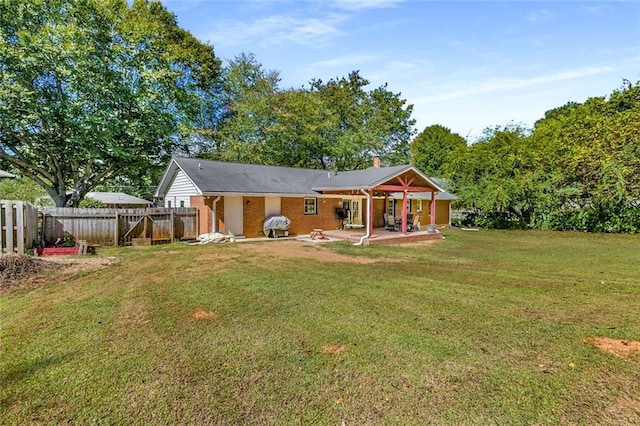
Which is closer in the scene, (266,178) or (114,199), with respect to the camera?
(266,178)

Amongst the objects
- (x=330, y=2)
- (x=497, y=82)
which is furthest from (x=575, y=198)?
(x=330, y=2)

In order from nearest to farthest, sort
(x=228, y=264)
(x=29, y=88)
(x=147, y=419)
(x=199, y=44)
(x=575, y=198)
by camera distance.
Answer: (x=147, y=419) → (x=228, y=264) → (x=29, y=88) → (x=575, y=198) → (x=199, y=44)

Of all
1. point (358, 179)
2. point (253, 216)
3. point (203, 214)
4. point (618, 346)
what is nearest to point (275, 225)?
point (253, 216)

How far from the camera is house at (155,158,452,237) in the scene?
49.8 ft

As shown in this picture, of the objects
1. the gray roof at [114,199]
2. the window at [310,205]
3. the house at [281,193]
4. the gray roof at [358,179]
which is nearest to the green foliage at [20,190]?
the gray roof at [114,199]

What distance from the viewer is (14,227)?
957 cm

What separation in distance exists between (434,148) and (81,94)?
3674 cm

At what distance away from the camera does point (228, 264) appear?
9.51 meters

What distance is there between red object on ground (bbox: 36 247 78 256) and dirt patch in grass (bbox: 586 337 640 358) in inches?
538

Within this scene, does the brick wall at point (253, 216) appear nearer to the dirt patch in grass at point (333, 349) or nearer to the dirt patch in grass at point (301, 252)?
the dirt patch in grass at point (301, 252)

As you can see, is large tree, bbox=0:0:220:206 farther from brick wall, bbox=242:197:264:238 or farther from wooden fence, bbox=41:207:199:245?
brick wall, bbox=242:197:264:238

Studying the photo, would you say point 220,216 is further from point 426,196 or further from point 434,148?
point 434,148

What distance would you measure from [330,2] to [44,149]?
1696 centimetres

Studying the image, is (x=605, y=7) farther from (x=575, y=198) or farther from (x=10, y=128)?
(x=10, y=128)
